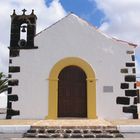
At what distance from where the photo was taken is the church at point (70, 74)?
13.5 metres

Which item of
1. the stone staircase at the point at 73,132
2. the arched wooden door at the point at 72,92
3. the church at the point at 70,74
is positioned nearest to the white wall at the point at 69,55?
the church at the point at 70,74

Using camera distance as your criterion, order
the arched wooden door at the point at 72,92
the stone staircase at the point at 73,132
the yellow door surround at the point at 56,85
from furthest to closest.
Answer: the arched wooden door at the point at 72,92
the yellow door surround at the point at 56,85
the stone staircase at the point at 73,132

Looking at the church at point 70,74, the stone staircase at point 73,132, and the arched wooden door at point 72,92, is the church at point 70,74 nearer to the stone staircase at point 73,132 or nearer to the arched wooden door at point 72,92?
the arched wooden door at point 72,92

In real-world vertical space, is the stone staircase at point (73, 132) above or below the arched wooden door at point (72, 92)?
below

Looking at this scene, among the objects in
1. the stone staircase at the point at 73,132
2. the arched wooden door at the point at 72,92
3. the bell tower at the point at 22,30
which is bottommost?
the stone staircase at the point at 73,132

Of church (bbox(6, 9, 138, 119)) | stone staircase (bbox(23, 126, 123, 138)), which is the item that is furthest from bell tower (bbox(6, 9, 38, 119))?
stone staircase (bbox(23, 126, 123, 138))

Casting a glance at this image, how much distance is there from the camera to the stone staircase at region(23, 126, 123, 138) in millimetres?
9578

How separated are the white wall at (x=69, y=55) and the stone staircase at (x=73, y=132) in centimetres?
326

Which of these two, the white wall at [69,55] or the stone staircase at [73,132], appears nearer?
the stone staircase at [73,132]

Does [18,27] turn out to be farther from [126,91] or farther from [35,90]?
[126,91]

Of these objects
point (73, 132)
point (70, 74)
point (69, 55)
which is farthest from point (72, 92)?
point (73, 132)

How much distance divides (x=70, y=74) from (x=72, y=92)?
30.6 inches

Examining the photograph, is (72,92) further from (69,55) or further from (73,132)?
(73,132)

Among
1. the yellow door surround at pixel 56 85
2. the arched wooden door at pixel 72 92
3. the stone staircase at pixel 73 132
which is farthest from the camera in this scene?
the arched wooden door at pixel 72 92
